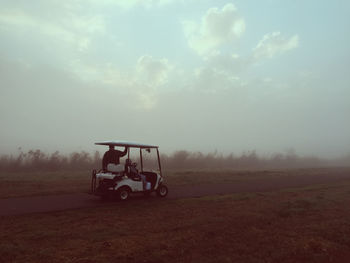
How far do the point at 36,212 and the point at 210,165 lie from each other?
32374mm

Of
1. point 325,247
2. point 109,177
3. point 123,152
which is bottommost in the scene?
point 325,247

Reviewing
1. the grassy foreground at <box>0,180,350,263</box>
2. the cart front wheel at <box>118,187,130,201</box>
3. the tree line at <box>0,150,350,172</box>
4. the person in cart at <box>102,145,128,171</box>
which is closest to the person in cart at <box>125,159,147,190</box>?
the person in cart at <box>102,145,128,171</box>

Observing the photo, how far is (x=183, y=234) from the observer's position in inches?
291

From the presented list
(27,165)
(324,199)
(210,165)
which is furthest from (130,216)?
(210,165)

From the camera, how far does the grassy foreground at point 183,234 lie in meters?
5.90

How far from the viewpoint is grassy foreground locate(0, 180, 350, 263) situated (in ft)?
19.4

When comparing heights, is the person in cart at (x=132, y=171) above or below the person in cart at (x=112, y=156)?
below

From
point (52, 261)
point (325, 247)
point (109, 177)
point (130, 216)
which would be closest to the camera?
point (52, 261)

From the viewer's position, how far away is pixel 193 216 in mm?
9602

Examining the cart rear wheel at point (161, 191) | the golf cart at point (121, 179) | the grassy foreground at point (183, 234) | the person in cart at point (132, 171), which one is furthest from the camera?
the cart rear wheel at point (161, 191)

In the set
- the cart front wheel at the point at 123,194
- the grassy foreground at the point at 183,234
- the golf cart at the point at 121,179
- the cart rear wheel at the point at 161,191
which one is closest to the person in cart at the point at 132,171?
the golf cart at the point at 121,179

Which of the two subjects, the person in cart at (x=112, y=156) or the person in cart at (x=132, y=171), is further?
the person in cart at (x=132, y=171)

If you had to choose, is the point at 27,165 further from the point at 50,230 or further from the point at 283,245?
the point at 283,245

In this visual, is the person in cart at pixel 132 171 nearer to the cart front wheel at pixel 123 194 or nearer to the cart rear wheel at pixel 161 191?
the cart front wheel at pixel 123 194
